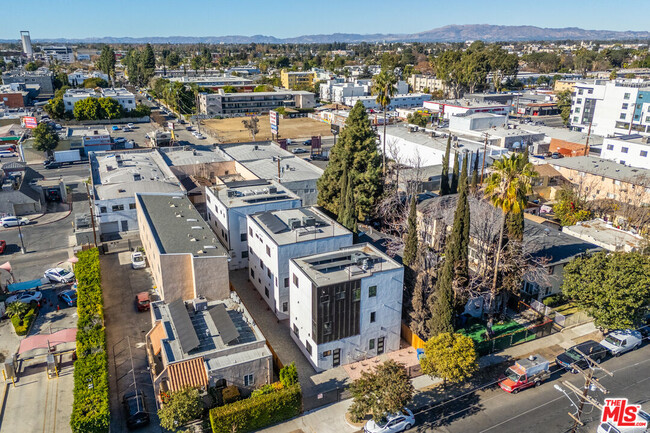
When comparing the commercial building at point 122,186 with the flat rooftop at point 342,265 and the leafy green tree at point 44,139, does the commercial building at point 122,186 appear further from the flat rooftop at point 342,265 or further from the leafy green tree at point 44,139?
the leafy green tree at point 44,139

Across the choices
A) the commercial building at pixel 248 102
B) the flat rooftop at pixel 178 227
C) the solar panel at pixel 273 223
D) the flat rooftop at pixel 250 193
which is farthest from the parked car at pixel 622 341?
the commercial building at pixel 248 102

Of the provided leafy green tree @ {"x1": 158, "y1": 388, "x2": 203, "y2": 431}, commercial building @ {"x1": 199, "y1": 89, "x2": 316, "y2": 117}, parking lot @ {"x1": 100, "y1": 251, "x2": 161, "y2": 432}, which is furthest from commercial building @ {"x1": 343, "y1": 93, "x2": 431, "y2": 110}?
leafy green tree @ {"x1": 158, "y1": 388, "x2": 203, "y2": 431}

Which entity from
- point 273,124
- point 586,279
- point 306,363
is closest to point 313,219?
point 306,363

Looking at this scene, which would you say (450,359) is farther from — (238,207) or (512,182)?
(238,207)

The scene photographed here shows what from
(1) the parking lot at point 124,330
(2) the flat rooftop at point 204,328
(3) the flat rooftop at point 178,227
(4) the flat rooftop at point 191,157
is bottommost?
(1) the parking lot at point 124,330

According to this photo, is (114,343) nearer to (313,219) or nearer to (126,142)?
(313,219)
